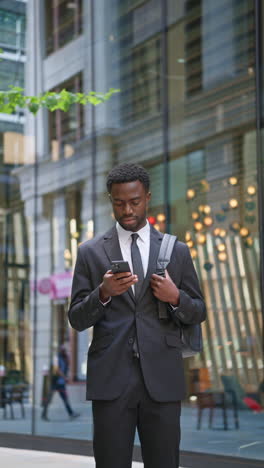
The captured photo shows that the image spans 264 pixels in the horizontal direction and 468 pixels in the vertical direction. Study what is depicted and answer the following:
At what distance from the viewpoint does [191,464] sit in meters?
7.87

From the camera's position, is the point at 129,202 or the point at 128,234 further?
the point at 128,234

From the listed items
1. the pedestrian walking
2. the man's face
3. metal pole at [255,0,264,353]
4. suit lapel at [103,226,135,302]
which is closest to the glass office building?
metal pole at [255,0,264,353]

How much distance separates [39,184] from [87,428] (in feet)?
11.9

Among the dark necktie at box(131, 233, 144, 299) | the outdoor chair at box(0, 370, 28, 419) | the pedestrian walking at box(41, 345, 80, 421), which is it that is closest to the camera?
the dark necktie at box(131, 233, 144, 299)

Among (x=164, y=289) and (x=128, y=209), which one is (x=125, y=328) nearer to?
(x=164, y=289)

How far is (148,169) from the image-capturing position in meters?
10.5

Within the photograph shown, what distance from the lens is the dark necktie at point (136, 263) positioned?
3.25m

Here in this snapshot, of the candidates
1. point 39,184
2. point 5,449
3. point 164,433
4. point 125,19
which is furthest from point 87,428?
point 164,433

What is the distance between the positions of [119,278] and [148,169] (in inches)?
294

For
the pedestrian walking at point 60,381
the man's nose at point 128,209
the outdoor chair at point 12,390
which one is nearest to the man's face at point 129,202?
the man's nose at point 128,209

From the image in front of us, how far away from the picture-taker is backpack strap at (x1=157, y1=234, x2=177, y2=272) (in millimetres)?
3232

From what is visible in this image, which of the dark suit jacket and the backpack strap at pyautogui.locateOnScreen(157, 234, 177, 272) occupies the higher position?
the backpack strap at pyautogui.locateOnScreen(157, 234, 177, 272)

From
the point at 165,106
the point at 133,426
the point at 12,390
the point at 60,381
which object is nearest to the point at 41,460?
the point at 60,381

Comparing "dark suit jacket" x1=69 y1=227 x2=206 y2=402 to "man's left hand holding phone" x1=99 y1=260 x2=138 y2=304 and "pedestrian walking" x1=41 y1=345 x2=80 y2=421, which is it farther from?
"pedestrian walking" x1=41 y1=345 x2=80 y2=421
